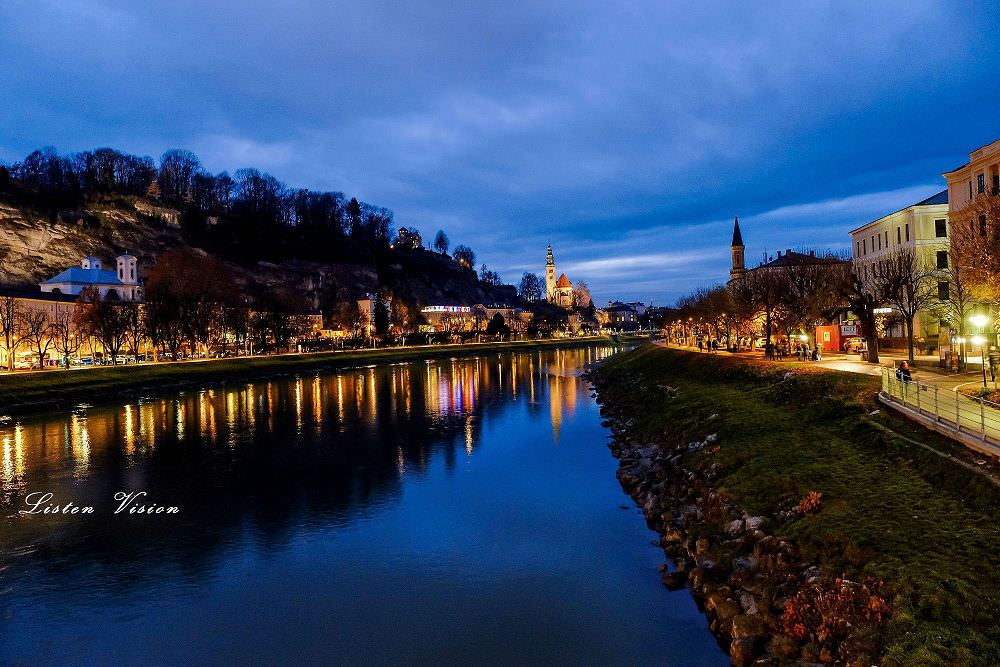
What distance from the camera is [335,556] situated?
1838 centimetres

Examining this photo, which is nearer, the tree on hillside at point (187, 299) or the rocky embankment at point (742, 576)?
the rocky embankment at point (742, 576)

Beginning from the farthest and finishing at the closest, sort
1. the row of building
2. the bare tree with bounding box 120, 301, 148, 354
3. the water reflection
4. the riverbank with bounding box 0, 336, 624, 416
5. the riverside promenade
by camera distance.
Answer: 1. the bare tree with bounding box 120, 301, 148, 354
2. the riverbank with bounding box 0, 336, 624, 416
3. the row of building
4. the water reflection
5. the riverside promenade

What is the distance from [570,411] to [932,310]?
108ft

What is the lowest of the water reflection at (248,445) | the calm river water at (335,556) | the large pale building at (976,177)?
the calm river water at (335,556)

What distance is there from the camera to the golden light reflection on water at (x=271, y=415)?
34787 millimetres

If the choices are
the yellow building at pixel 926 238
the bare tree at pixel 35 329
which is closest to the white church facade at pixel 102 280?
the bare tree at pixel 35 329

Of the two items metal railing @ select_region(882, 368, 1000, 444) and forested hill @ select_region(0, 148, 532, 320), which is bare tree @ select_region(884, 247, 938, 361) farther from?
forested hill @ select_region(0, 148, 532, 320)

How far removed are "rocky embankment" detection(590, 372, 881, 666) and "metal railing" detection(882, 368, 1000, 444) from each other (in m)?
4.82

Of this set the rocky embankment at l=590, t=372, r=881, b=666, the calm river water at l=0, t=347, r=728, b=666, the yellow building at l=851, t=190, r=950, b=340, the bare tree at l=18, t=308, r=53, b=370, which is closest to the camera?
the rocky embankment at l=590, t=372, r=881, b=666

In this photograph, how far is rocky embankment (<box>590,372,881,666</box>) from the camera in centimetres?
1078

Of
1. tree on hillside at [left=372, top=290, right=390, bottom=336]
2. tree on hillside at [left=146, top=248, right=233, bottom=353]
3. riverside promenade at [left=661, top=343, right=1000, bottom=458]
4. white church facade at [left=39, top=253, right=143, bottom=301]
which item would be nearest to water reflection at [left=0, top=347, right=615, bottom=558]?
riverside promenade at [left=661, top=343, right=1000, bottom=458]

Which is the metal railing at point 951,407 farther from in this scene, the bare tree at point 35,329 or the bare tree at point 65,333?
the bare tree at point 65,333

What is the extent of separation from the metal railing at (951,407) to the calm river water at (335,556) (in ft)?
27.9

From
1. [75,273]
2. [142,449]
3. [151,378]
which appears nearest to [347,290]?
[75,273]
